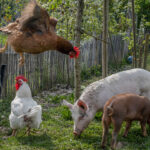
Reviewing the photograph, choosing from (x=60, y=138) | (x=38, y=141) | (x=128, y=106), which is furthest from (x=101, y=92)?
(x=38, y=141)

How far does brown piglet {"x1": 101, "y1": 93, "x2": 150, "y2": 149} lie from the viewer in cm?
483

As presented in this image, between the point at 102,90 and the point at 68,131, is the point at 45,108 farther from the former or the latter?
the point at 102,90

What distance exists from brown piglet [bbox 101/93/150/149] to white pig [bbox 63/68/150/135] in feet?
1.93

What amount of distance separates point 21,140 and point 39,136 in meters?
0.44

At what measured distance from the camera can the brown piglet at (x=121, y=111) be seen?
4832 mm

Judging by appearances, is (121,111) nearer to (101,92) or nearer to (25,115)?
(101,92)

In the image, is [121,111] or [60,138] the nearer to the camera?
[121,111]

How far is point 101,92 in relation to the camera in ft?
19.0

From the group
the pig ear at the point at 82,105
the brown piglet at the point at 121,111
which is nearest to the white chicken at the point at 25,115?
the pig ear at the point at 82,105

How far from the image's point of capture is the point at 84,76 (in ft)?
41.8

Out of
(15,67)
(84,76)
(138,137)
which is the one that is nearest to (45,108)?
(15,67)

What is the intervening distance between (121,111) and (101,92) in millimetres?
1000

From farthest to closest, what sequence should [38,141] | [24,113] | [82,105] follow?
1. [24,113]
2. [38,141]
3. [82,105]

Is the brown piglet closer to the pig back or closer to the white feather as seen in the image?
the pig back
